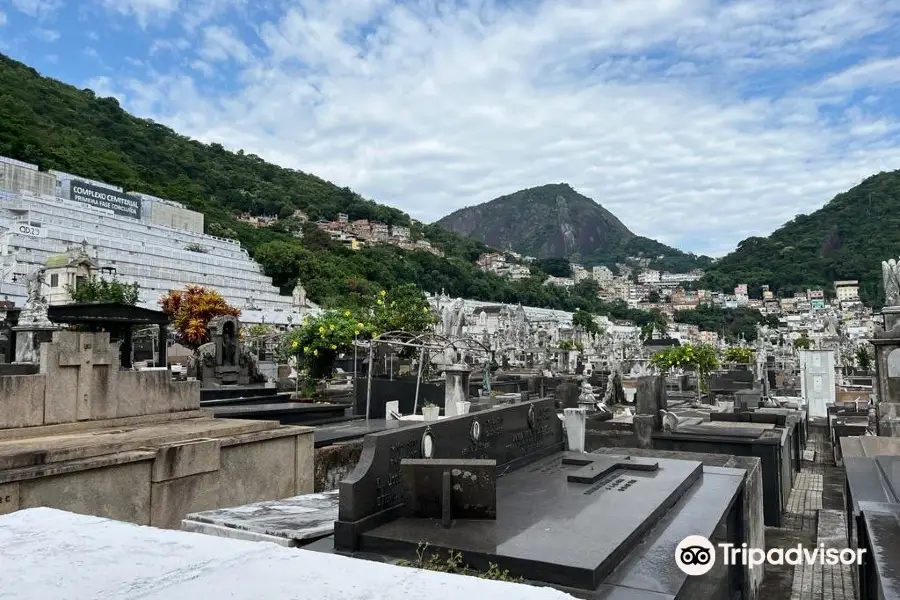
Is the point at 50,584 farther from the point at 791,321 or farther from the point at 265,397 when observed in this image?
the point at 791,321

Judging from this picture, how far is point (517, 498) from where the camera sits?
5.63 meters

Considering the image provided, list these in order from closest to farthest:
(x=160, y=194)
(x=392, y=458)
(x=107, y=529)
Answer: (x=107, y=529)
(x=392, y=458)
(x=160, y=194)

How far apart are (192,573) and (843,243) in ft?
661

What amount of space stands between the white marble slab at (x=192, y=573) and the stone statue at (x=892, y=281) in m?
16.4

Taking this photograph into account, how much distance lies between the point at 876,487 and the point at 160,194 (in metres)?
106

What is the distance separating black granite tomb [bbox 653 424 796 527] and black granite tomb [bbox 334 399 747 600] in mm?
4230

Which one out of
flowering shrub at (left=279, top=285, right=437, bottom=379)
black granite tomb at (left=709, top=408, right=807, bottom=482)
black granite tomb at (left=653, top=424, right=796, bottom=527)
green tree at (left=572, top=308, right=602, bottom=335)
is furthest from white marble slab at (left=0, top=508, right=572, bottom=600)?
green tree at (left=572, top=308, right=602, bottom=335)

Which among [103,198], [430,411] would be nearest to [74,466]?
[430,411]

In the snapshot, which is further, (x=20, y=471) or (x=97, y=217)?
(x=97, y=217)

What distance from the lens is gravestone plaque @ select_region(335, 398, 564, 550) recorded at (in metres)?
4.46

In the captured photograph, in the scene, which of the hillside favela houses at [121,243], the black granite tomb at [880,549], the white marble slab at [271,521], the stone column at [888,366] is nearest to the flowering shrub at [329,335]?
the white marble slab at [271,521]

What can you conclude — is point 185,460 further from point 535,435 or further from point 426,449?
point 535,435

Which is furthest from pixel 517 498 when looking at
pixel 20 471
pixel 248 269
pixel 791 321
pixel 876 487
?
pixel 791 321

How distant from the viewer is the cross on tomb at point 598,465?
634 centimetres
